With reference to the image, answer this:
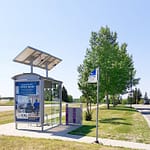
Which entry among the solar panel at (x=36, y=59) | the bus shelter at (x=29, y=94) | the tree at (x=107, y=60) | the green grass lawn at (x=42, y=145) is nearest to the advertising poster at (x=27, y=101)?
the bus shelter at (x=29, y=94)

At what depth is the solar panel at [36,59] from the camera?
15.2 meters

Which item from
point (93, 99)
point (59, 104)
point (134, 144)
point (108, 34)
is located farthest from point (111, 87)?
point (134, 144)

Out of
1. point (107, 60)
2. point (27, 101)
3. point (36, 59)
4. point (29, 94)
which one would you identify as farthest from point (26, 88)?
point (107, 60)

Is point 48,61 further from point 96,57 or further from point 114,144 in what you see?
point 96,57

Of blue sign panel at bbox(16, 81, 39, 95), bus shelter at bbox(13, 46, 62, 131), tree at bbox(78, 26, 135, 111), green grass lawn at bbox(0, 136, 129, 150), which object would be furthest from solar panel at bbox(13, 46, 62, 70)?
tree at bbox(78, 26, 135, 111)

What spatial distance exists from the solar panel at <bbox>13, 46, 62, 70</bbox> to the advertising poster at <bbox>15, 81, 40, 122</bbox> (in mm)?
1501

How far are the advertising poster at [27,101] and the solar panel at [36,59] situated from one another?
59.1 inches

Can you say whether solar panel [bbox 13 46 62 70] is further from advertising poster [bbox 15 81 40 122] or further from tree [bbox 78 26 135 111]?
tree [bbox 78 26 135 111]

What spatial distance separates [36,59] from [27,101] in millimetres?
2879

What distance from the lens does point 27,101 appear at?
589 inches

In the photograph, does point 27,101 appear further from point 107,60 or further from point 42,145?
point 107,60

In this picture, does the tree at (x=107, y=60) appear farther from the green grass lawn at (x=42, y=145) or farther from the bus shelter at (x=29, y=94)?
the green grass lawn at (x=42, y=145)

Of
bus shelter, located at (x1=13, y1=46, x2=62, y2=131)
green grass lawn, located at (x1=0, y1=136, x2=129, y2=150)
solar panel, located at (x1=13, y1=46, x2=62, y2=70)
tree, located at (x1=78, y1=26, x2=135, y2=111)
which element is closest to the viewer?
green grass lawn, located at (x1=0, y1=136, x2=129, y2=150)

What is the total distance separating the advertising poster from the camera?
1477 cm
